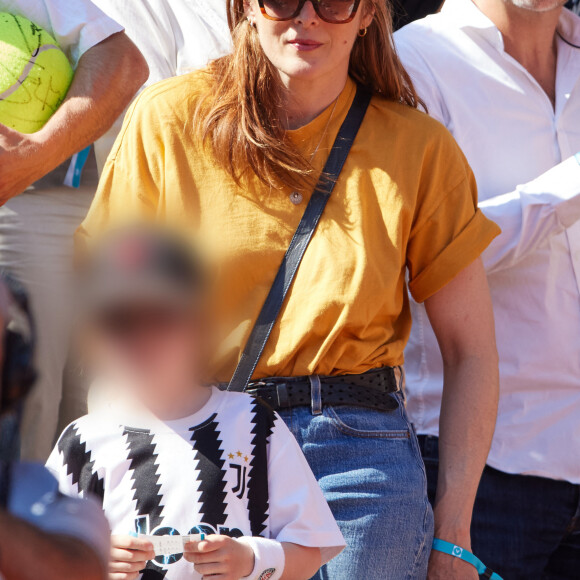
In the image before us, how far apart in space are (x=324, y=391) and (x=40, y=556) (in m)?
1.12

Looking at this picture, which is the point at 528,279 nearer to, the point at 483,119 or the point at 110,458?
the point at 483,119

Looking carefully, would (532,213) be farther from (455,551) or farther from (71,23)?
(71,23)

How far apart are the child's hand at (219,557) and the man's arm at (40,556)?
56 centimetres

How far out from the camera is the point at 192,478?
1.65 meters

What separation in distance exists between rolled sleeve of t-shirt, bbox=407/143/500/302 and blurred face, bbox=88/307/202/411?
89 cm

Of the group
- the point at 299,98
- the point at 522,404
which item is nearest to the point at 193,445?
the point at 299,98

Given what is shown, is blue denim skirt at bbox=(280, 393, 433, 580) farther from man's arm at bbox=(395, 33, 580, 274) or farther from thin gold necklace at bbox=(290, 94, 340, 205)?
man's arm at bbox=(395, 33, 580, 274)

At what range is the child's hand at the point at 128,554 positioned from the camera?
1504 mm

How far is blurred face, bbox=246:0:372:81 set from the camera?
83.7 inches

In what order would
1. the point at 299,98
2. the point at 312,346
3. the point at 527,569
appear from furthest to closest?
the point at 527,569
the point at 299,98
the point at 312,346

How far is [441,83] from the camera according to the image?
2.80 meters

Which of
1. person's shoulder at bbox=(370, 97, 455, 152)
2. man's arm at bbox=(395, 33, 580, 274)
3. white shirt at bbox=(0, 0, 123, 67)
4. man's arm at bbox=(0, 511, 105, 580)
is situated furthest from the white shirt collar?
man's arm at bbox=(0, 511, 105, 580)

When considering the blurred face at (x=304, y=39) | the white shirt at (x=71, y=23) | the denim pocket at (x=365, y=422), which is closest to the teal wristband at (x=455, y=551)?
the denim pocket at (x=365, y=422)

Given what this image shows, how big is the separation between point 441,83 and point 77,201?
1079 mm
